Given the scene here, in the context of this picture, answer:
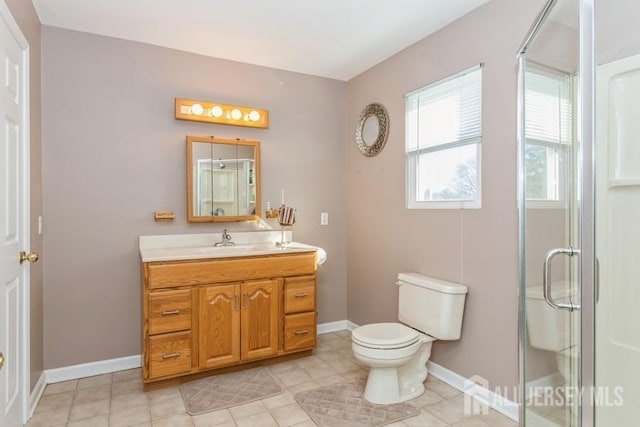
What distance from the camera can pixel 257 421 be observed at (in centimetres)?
208

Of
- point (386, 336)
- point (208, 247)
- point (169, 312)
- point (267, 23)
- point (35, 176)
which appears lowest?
point (386, 336)

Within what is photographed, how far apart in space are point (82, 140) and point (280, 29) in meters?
1.60

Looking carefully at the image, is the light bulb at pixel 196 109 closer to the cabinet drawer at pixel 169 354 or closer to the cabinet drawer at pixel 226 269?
the cabinet drawer at pixel 226 269

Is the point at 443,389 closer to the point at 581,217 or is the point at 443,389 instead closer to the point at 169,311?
the point at 581,217

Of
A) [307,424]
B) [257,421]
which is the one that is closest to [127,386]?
[257,421]

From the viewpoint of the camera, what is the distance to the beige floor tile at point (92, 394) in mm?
2336

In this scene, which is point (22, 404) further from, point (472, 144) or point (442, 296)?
point (472, 144)

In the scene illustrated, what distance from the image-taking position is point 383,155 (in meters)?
3.14

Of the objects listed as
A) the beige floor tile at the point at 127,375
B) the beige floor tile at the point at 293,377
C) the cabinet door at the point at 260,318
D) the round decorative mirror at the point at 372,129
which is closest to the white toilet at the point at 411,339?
the beige floor tile at the point at 293,377

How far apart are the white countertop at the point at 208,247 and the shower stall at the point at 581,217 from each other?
1.64 meters

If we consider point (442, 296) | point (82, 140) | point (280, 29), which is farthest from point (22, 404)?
point (280, 29)

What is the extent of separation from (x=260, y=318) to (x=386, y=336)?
0.91 meters

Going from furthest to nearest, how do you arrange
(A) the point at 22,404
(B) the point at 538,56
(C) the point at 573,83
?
1. (A) the point at 22,404
2. (B) the point at 538,56
3. (C) the point at 573,83

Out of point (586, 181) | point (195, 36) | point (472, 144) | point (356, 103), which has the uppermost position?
point (195, 36)
